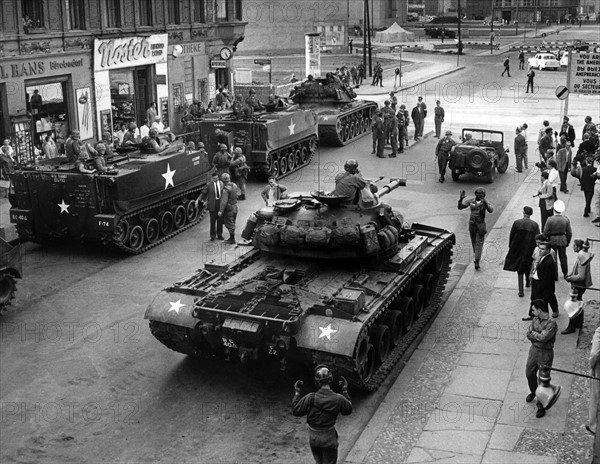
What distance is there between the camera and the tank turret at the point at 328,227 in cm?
1371

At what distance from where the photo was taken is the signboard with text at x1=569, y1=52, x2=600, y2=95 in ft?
86.6

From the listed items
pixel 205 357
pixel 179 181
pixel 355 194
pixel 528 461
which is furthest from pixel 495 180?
pixel 528 461

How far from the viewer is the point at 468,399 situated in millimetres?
12266

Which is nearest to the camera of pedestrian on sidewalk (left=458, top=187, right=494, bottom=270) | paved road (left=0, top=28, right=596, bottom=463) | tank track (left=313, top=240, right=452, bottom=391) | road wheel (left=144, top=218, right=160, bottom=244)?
paved road (left=0, top=28, right=596, bottom=463)

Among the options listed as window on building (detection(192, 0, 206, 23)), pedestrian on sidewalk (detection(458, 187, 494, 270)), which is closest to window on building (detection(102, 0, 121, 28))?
window on building (detection(192, 0, 206, 23))

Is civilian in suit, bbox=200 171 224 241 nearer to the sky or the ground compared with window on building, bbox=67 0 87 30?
nearer to the ground

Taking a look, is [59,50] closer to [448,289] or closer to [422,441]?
[448,289]

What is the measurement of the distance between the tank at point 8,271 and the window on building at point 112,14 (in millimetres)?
17628

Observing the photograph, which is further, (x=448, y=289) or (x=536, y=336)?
(x=448, y=289)

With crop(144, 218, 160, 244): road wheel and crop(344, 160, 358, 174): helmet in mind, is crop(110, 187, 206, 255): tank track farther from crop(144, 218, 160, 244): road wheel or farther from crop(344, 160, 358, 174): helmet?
crop(344, 160, 358, 174): helmet

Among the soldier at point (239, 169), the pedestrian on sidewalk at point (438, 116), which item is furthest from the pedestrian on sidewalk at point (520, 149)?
the soldier at point (239, 169)

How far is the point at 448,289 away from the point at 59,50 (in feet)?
57.1

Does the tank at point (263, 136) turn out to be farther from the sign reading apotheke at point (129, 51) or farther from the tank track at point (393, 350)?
the tank track at point (393, 350)

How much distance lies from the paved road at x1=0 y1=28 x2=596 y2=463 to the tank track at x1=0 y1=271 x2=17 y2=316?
0.94 feet
